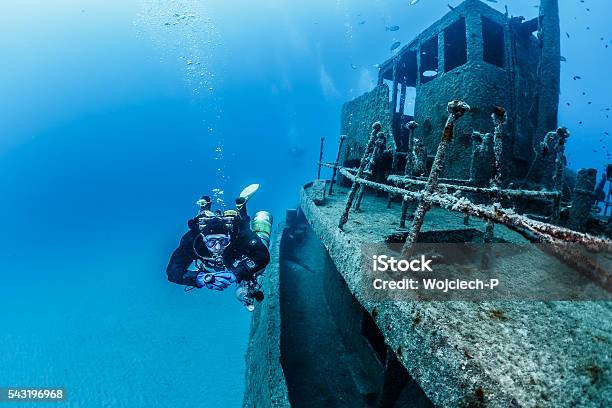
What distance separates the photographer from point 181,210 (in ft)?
338

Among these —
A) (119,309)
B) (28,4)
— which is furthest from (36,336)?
(28,4)

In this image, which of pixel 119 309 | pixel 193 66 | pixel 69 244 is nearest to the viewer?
pixel 119 309

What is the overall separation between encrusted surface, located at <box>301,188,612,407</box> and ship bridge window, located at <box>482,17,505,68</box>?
806cm

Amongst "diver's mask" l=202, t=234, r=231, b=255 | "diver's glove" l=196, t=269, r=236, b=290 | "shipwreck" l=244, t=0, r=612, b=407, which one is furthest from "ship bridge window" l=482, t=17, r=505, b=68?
"diver's glove" l=196, t=269, r=236, b=290

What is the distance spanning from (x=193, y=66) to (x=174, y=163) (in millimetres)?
45230

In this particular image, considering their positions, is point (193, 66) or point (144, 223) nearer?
point (144, 223)

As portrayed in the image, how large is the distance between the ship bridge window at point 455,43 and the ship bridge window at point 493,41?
0.62m

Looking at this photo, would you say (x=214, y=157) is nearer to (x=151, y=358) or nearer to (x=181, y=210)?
(x=181, y=210)

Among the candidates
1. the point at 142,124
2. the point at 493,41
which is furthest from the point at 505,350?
the point at 142,124

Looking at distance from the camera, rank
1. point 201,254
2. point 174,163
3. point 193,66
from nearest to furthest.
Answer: point 201,254
point 174,163
point 193,66

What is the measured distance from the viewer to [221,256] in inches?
194

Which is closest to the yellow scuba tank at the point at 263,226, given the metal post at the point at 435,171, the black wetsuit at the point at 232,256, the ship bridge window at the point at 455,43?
the black wetsuit at the point at 232,256

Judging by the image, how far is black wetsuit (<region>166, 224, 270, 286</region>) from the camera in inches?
182

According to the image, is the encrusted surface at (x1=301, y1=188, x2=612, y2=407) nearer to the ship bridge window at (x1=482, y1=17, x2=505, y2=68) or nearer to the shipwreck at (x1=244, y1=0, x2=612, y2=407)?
the shipwreck at (x1=244, y1=0, x2=612, y2=407)
